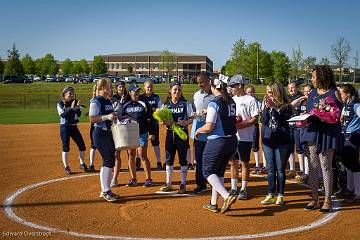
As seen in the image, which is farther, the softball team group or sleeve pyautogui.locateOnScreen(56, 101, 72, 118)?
sleeve pyautogui.locateOnScreen(56, 101, 72, 118)

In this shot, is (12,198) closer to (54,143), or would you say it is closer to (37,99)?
(54,143)

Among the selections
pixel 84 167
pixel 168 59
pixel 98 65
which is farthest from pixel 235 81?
pixel 98 65

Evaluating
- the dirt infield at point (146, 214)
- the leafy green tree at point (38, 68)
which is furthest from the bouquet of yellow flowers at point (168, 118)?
the leafy green tree at point (38, 68)

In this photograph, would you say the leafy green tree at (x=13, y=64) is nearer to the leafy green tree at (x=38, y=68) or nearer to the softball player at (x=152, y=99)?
the leafy green tree at (x=38, y=68)

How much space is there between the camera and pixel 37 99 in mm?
37438

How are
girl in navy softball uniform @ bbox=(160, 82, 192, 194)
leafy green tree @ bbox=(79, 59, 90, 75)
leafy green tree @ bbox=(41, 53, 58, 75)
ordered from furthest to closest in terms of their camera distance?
leafy green tree @ bbox=(79, 59, 90, 75) → leafy green tree @ bbox=(41, 53, 58, 75) → girl in navy softball uniform @ bbox=(160, 82, 192, 194)

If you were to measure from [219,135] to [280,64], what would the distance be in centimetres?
7218

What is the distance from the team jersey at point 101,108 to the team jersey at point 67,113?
253 centimetres

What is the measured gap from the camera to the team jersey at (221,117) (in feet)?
20.2

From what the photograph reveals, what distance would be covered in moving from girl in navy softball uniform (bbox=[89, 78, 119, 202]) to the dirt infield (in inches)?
13.3

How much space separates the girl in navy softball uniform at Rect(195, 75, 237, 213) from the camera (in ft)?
20.3

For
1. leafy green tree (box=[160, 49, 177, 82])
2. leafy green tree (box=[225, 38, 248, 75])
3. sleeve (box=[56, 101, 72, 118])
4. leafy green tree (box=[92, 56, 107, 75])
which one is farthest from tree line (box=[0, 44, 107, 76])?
sleeve (box=[56, 101, 72, 118])

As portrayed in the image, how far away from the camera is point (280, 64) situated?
247ft

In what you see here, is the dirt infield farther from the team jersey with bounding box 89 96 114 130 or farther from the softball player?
the team jersey with bounding box 89 96 114 130
